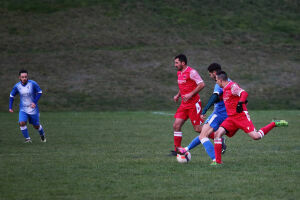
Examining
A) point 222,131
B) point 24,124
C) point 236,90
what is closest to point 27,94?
point 24,124

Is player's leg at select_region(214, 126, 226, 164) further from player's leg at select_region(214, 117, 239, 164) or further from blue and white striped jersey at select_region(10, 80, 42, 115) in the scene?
blue and white striped jersey at select_region(10, 80, 42, 115)

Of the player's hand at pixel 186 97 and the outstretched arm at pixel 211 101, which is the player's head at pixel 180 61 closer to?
the player's hand at pixel 186 97

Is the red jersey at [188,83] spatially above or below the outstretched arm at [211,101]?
above

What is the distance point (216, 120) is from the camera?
10812 mm

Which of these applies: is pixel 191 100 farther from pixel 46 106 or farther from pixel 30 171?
pixel 46 106

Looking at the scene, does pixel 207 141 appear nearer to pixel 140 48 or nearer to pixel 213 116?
pixel 213 116

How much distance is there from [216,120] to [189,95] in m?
0.99

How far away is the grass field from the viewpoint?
7.53 metres

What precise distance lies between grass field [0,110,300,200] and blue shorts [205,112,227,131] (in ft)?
2.37

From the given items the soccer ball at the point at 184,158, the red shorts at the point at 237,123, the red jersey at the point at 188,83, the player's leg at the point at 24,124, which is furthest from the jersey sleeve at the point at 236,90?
the player's leg at the point at 24,124

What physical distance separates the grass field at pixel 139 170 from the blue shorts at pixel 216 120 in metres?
0.72

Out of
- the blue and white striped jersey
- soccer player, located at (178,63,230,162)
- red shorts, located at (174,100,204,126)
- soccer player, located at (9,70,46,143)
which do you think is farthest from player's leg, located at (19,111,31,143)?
soccer player, located at (178,63,230,162)

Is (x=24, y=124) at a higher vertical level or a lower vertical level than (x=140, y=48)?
lower

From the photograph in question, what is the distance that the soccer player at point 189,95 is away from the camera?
11.6 meters
